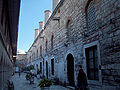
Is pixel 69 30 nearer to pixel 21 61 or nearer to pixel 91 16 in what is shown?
pixel 91 16

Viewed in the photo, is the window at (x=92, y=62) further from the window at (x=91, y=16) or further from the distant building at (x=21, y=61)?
the distant building at (x=21, y=61)

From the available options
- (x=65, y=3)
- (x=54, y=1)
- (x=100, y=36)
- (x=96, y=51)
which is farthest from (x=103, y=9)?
(x=54, y=1)

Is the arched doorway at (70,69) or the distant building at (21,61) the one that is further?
the distant building at (21,61)

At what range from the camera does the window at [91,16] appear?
7509 millimetres

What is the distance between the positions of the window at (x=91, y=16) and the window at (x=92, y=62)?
3.39 ft

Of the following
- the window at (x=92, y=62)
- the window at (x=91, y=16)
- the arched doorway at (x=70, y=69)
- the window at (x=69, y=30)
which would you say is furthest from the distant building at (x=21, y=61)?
the window at (x=91, y=16)

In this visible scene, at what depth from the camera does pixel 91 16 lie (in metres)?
7.81

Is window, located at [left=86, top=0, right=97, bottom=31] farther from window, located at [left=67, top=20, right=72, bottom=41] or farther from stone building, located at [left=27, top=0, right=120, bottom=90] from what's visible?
window, located at [left=67, top=20, right=72, bottom=41]

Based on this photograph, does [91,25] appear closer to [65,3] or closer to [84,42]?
[84,42]

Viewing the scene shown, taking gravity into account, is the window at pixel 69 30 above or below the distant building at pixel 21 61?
above

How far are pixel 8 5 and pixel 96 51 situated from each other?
15.8ft

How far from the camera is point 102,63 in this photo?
6.53 metres

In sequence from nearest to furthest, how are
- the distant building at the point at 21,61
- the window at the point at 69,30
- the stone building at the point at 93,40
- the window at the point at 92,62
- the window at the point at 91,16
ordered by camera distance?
1. the stone building at the point at 93,40
2. the window at the point at 92,62
3. the window at the point at 91,16
4. the window at the point at 69,30
5. the distant building at the point at 21,61

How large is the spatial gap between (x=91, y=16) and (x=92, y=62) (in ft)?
7.79
